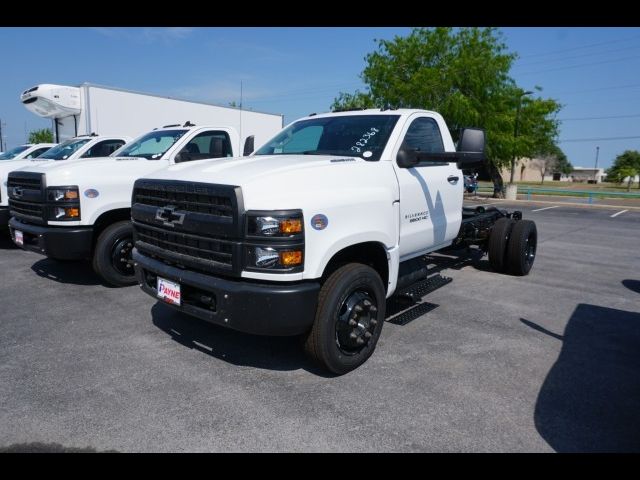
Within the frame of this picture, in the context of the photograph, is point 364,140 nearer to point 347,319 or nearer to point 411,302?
point 411,302

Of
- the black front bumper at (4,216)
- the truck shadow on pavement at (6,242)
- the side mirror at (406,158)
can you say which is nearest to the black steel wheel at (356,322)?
the side mirror at (406,158)

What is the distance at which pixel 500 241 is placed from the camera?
271 inches

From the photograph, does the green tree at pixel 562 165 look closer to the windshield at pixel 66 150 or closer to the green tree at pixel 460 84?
the green tree at pixel 460 84

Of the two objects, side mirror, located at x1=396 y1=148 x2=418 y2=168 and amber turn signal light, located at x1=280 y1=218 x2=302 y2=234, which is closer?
amber turn signal light, located at x1=280 y1=218 x2=302 y2=234

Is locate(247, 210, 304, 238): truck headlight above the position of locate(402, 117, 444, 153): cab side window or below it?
below

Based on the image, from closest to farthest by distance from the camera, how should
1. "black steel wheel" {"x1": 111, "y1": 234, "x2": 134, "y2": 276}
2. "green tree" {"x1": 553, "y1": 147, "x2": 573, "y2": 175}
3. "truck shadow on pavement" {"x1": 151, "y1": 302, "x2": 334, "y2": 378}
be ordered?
"truck shadow on pavement" {"x1": 151, "y1": 302, "x2": 334, "y2": 378}, "black steel wheel" {"x1": 111, "y1": 234, "x2": 134, "y2": 276}, "green tree" {"x1": 553, "y1": 147, "x2": 573, "y2": 175}

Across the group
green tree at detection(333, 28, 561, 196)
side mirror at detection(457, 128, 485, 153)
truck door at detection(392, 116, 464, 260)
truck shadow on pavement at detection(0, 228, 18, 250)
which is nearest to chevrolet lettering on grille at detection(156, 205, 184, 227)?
truck door at detection(392, 116, 464, 260)

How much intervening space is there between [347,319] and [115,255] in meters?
3.65

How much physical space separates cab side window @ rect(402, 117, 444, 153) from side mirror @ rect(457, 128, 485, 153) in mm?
498

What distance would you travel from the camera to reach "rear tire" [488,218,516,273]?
22.6 ft

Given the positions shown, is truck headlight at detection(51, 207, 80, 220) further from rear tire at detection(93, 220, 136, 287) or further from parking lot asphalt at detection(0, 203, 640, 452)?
parking lot asphalt at detection(0, 203, 640, 452)

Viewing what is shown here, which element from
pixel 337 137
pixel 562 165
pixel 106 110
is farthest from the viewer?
pixel 562 165

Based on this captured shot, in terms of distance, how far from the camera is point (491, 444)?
2.74 m

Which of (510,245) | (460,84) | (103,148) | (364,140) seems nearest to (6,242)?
(103,148)
